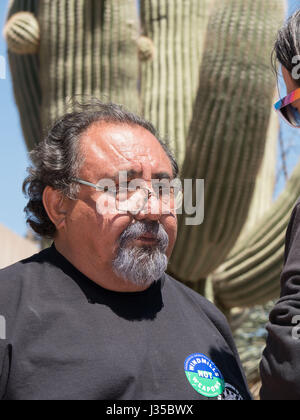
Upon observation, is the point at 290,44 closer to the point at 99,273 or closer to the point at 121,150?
the point at 121,150

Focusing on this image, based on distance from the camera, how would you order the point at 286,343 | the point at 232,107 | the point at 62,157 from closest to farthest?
the point at 286,343, the point at 62,157, the point at 232,107

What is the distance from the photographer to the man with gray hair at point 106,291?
1787 millimetres

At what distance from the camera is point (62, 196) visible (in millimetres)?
2209

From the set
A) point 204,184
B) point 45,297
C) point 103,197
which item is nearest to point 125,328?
point 45,297

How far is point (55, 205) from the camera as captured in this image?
2.23 m

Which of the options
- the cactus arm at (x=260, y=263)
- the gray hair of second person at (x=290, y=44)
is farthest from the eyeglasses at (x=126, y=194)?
the cactus arm at (x=260, y=263)

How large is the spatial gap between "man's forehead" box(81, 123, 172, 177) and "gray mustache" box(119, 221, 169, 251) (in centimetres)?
17

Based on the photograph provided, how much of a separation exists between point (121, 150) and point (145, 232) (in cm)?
28

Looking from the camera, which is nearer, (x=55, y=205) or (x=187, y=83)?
(x=55, y=205)

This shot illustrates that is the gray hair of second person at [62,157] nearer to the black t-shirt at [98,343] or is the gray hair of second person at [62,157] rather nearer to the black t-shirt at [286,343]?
the black t-shirt at [98,343]

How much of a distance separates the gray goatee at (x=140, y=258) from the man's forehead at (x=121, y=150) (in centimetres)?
19

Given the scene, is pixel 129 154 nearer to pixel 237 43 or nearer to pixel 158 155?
pixel 158 155

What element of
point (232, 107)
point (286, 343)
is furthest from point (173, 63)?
point (286, 343)

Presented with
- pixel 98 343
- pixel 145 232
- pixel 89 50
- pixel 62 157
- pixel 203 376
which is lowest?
pixel 203 376
